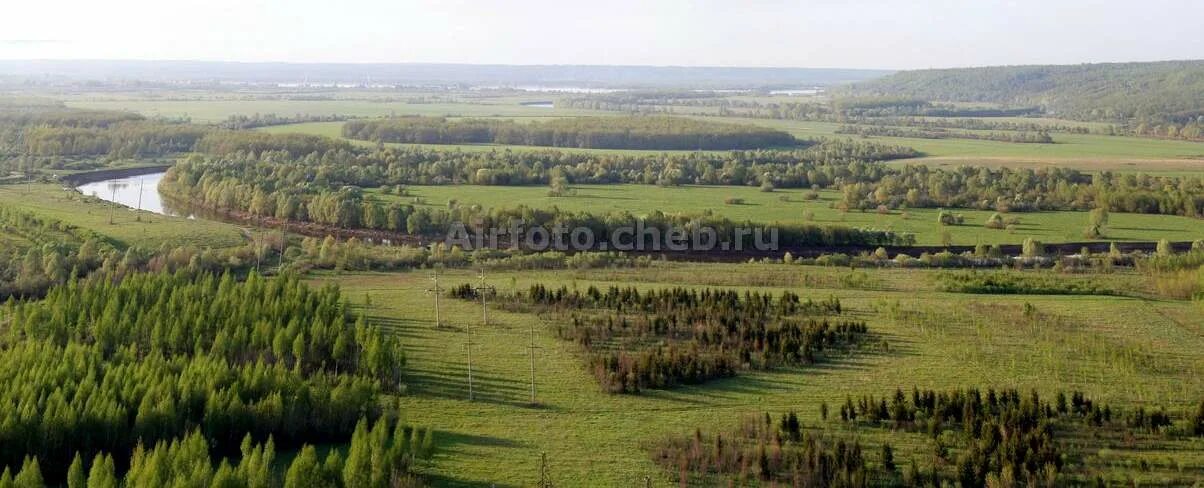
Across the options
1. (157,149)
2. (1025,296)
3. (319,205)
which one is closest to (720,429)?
(1025,296)

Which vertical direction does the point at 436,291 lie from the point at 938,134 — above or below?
below

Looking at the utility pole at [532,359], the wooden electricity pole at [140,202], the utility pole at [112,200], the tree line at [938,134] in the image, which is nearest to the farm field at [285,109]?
the tree line at [938,134]

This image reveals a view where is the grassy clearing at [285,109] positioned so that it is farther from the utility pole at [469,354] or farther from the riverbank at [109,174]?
the utility pole at [469,354]

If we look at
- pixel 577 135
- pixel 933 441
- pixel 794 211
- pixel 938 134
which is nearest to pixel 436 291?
pixel 933 441

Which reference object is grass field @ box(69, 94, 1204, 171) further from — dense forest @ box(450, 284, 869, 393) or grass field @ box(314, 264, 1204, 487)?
dense forest @ box(450, 284, 869, 393)

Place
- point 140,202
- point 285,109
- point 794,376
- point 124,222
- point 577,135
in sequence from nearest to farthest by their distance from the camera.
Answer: point 794,376
point 124,222
point 140,202
point 577,135
point 285,109

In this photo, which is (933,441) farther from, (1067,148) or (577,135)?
(1067,148)
